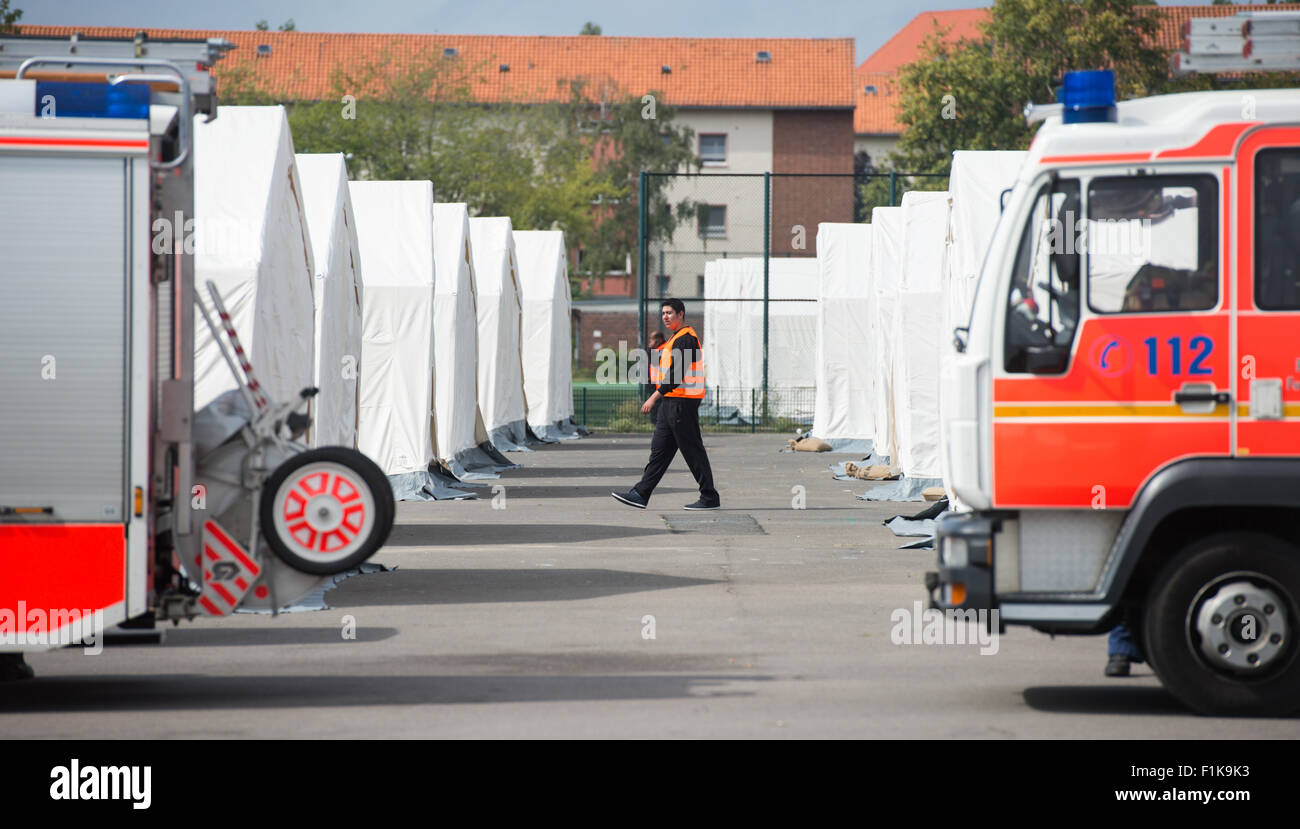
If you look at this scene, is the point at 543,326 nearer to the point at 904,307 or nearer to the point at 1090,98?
the point at 904,307

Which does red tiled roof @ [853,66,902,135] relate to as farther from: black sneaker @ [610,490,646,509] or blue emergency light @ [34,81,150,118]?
blue emergency light @ [34,81,150,118]

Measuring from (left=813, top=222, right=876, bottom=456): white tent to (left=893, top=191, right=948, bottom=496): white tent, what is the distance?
6634 mm

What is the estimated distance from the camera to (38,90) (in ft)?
24.5

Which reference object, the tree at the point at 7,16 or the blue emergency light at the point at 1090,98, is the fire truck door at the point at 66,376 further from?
the tree at the point at 7,16

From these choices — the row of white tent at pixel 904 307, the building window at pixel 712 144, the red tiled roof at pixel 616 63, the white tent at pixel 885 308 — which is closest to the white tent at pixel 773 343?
the row of white tent at pixel 904 307

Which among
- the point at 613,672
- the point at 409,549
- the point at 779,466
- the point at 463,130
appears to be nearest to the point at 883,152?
the point at 463,130

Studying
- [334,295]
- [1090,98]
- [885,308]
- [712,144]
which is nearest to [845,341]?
[885,308]

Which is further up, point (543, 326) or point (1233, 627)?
point (543, 326)

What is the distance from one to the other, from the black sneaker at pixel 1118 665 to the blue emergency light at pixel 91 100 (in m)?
5.45

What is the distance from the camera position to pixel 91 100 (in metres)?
7.48

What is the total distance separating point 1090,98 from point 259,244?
24.0 ft

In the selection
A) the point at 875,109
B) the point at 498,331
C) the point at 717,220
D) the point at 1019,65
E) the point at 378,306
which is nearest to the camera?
the point at 378,306

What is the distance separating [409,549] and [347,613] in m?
3.36
